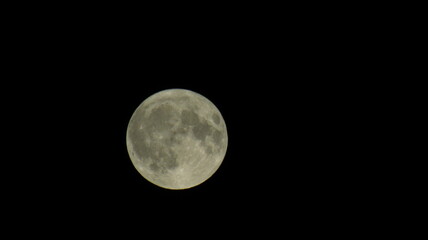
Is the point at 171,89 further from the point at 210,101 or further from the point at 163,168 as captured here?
the point at 163,168

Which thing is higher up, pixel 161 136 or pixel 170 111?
pixel 170 111

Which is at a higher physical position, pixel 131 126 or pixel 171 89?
pixel 171 89

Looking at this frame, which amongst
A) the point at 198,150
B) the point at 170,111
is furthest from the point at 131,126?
the point at 198,150

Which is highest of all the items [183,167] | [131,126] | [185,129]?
[131,126]

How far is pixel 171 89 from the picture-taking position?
19.5 ft

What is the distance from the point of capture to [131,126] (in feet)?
18.9

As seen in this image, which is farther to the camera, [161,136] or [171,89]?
[171,89]

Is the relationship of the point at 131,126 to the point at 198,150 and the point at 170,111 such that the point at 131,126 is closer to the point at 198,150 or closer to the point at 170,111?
the point at 170,111

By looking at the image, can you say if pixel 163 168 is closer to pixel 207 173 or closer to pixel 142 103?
pixel 207 173

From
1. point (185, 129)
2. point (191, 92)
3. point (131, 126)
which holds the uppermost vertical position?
point (191, 92)

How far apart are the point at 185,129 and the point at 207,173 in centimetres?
89

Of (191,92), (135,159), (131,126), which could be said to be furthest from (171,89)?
(135,159)

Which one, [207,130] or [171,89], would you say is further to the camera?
[171,89]

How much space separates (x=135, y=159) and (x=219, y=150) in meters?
1.28
